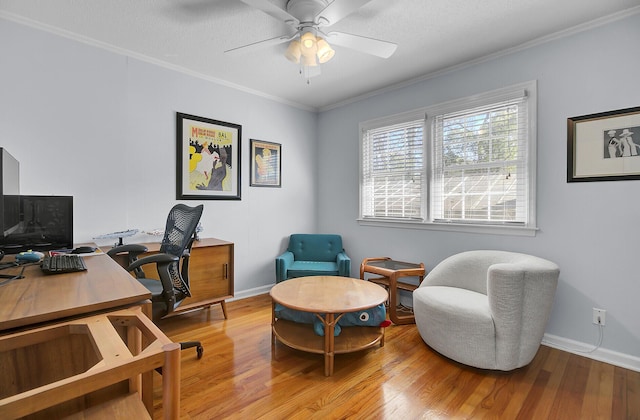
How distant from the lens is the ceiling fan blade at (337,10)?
1694mm

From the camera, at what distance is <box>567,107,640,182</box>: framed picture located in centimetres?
214

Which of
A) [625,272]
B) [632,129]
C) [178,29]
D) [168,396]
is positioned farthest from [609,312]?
[178,29]

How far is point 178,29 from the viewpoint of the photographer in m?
2.38

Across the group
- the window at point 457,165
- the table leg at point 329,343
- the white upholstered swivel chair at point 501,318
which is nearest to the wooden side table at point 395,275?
the window at point 457,165

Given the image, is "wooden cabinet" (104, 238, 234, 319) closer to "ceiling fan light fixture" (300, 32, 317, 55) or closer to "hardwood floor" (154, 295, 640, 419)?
"hardwood floor" (154, 295, 640, 419)

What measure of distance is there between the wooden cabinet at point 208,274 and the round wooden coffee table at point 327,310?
0.79 meters

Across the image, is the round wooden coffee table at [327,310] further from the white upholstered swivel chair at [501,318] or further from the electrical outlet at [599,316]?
the electrical outlet at [599,316]

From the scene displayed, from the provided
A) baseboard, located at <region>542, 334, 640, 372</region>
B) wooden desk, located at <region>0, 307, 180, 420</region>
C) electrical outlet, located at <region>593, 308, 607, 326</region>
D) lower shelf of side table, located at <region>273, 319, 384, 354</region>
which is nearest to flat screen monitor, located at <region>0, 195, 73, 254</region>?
wooden desk, located at <region>0, 307, 180, 420</region>

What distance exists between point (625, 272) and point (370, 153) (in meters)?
2.57

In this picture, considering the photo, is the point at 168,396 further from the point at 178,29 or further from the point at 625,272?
the point at 625,272

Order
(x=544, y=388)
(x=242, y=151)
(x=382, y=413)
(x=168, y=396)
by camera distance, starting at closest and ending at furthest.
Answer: (x=168, y=396), (x=382, y=413), (x=544, y=388), (x=242, y=151)

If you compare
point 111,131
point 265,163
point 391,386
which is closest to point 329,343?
point 391,386

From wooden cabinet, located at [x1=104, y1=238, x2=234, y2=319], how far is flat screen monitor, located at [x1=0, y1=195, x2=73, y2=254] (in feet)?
2.11

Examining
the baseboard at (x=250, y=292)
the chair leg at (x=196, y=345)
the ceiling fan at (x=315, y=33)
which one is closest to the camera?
the ceiling fan at (x=315, y=33)
